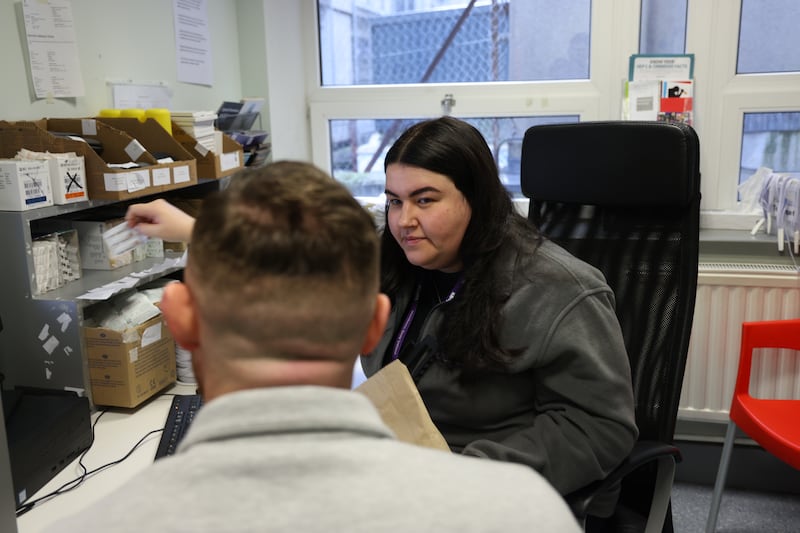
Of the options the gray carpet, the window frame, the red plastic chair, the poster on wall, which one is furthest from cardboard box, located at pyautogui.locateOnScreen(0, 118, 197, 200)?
the gray carpet

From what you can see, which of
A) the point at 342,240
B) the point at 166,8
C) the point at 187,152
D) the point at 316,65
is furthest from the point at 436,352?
the point at 316,65

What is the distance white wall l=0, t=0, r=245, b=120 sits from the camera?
63.8 inches

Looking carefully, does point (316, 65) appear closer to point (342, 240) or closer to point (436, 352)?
point (436, 352)

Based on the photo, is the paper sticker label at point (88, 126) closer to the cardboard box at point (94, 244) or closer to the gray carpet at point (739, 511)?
the cardboard box at point (94, 244)

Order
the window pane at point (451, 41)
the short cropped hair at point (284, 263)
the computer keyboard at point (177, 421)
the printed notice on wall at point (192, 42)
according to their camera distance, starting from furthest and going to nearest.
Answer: the window pane at point (451, 41) → the printed notice on wall at point (192, 42) → the computer keyboard at point (177, 421) → the short cropped hair at point (284, 263)

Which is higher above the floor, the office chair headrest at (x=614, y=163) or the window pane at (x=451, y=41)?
the window pane at (x=451, y=41)

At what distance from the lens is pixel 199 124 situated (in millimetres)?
1979

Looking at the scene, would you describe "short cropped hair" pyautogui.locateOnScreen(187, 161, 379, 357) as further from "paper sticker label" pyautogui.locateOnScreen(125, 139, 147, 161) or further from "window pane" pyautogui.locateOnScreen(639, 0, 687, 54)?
"window pane" pyautogui.locateOnScreen(639, 0, 687, 54)

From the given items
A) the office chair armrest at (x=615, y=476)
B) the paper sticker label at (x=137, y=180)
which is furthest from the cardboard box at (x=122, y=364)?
the office chair armrest at (x=615, y=476)

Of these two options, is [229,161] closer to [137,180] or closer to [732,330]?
[137,180]

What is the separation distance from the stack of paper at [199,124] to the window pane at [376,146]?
2.97ft

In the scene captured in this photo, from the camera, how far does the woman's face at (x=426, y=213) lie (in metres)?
1.37

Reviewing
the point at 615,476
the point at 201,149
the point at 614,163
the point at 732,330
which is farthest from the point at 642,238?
the point at 201,149

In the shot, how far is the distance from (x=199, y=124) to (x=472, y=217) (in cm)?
99
